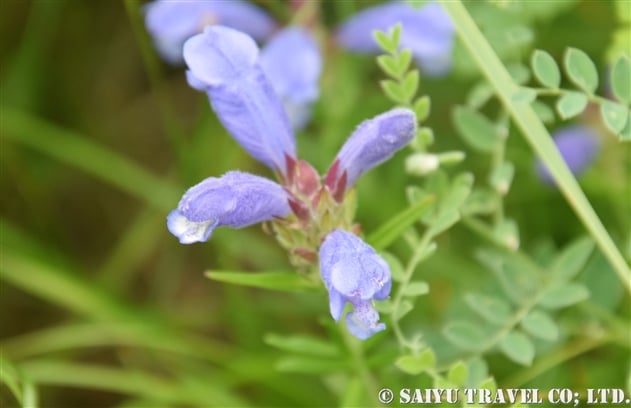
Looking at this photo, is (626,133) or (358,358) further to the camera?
(358,358)

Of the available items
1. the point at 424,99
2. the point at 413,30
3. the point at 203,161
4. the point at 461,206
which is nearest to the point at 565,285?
the point at 461,206

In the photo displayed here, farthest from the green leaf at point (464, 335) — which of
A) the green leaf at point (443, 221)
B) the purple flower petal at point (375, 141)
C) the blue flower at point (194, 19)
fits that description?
the blue flower at point (194, 19)

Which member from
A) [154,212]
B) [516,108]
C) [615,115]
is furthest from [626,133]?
[154,212]

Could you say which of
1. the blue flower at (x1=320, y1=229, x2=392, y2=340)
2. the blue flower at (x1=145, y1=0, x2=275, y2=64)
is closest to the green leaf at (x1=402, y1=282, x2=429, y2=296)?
the blue flower at (x1=320, y1=229, x2=392, y2=340)

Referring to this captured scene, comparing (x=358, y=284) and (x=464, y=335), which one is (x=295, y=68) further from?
(x=358, y=284)

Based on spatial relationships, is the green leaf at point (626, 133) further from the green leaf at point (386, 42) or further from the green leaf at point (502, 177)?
the green leaf at point (386, 42)

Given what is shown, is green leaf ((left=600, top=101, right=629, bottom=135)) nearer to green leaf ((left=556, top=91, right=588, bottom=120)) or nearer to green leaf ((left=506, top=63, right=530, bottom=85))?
green leaf ((left=556, top=91, right=588, bottom=120))
